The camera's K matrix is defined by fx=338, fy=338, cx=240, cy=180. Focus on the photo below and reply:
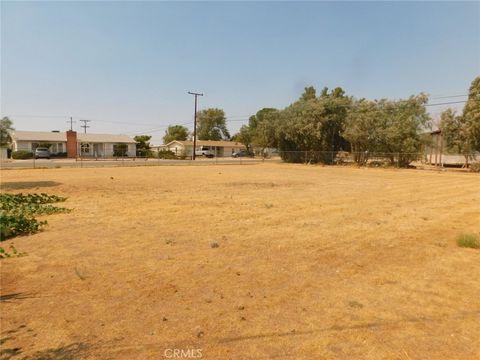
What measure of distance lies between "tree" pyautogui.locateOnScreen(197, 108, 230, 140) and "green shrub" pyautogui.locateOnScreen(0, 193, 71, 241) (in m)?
87.6

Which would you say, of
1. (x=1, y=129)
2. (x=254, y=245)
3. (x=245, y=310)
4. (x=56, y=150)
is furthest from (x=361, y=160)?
(x=1, y=129)

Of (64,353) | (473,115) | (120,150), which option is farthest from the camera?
(120,150)

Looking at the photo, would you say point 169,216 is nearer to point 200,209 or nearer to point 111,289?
point 200,209

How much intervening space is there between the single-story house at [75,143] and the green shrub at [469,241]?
5634cm

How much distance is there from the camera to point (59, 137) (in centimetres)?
5506

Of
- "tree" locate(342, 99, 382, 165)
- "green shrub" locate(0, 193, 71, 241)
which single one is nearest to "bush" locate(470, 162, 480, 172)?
"tree" locate(342, 99, 382, 165)

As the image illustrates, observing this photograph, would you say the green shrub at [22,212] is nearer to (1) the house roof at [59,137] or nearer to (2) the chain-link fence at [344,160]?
(2) the chain-link fence at [344,160]

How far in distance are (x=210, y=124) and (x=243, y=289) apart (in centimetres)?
9560

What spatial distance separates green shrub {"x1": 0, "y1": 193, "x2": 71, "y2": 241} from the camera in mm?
6883

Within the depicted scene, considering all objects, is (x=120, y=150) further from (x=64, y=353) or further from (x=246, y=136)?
(x=64, y=353)

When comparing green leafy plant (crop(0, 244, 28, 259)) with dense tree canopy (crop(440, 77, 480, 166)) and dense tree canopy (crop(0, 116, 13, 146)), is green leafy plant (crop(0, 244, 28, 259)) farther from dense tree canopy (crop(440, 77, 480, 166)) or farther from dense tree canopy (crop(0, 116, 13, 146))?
dense tree canopy (crop(0, 116, 13, 146))

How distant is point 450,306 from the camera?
3938 millimetres

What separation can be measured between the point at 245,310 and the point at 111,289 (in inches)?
69.4

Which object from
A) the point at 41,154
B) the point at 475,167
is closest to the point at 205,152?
the point at 41,154
